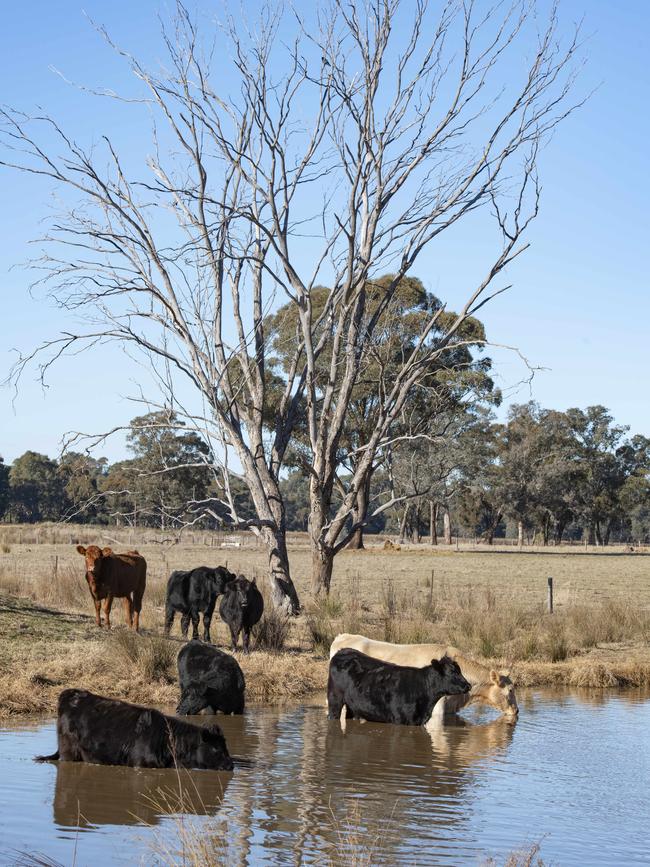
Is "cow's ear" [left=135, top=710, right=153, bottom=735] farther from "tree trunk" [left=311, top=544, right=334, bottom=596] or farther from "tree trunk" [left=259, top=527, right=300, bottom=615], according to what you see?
"tree trunk" [left=311, top=544, right=334, bottom=596]

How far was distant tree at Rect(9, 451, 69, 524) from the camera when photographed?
105125 millimetres

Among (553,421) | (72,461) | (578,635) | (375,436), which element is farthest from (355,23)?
(72,461)

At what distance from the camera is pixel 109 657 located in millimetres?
13516

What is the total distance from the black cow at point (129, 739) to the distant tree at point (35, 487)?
97.7 metres

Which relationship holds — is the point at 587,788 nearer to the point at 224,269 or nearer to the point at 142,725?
the point at 142,725

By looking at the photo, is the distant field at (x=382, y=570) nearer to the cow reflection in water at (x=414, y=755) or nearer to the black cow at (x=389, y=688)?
the black cow at (x=389, y=688)

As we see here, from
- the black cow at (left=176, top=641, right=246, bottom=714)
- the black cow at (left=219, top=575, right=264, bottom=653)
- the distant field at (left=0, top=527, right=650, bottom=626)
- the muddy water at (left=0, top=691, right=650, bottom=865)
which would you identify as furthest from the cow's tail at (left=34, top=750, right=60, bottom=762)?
the distant field at (left=0, top=527, right=650, bottom=626)

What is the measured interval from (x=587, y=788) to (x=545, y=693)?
18.5ft

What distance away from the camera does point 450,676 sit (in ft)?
38.8

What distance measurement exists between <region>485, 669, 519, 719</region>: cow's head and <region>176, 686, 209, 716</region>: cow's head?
132 inches

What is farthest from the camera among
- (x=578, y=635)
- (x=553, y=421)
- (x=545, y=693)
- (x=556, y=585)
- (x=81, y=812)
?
(x=553, y=421)

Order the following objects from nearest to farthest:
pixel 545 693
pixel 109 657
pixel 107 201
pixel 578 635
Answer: pixel 109 657 → pixel 545 693 → pixel 578 635 → pixel 107 201

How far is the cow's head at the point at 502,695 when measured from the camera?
1255 cm

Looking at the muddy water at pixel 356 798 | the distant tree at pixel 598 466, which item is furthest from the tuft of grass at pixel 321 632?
the distant tree at pixel 598 466
